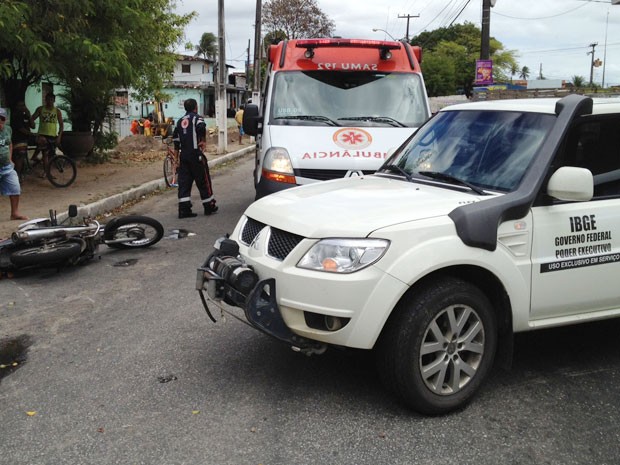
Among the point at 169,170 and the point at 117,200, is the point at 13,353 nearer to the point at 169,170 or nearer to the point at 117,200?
the point at 117,200

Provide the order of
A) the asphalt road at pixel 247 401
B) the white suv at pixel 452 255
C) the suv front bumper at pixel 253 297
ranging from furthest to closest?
1. the suv front bumper at pixel 253 297
2. the white suv at pixel 452 255
3. the asphalt road at pixel 247 401

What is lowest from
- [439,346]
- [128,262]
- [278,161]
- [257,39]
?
[128,262]

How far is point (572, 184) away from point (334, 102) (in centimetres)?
489

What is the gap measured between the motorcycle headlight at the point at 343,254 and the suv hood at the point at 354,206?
0.05 m

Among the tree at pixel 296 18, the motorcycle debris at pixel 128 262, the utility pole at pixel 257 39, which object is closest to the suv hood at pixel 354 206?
the motorcycle debris at pixel 128 262

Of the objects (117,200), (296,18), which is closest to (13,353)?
(117,200)

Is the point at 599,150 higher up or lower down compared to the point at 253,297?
higher up

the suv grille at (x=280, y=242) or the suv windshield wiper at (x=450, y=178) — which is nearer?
the suv grille at (x=280, y=242)

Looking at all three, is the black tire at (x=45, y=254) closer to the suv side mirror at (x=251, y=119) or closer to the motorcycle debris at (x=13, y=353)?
the motorcycle debris at (x=13, y=353)

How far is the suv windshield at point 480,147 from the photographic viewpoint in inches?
157

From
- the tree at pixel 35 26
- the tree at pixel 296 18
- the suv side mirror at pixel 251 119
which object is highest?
the tree at pixel 296 18

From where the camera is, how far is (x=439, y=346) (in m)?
3.54

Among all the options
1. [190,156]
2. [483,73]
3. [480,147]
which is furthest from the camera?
[483,73]

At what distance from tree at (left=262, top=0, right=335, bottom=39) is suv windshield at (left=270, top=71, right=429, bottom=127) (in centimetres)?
4942
